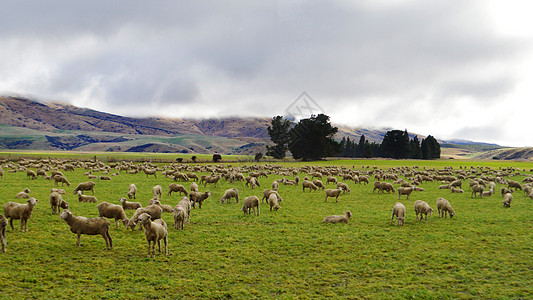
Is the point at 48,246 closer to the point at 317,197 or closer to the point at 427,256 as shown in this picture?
the point at 427,256

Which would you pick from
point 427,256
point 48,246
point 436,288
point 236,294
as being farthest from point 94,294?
point 427,256

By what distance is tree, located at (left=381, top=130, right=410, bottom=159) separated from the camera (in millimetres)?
126250

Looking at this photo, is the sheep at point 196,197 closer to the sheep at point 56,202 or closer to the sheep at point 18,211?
the sheep at point 56,202

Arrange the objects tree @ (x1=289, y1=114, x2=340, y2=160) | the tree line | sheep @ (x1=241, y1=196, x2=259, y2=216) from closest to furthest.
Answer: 1. sheep @ (x1=241, y1=196, x2=259, y2=216)
2. tree @ (x1=289, y1=114, x2=340, y2=160)
3. the tree line

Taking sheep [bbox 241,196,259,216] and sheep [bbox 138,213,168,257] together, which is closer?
sheep [bbox 138,213,168,257]

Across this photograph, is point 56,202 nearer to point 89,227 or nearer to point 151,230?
point 89,227

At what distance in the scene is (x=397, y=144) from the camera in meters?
127

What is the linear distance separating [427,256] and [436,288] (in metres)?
3.08

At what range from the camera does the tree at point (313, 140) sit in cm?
11350

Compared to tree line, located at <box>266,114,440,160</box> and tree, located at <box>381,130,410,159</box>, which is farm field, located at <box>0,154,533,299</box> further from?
tree, located at <box>381,130,410,159</box>

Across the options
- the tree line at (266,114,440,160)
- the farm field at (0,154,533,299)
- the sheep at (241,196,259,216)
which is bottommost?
the farm field at (0,154,533,299)

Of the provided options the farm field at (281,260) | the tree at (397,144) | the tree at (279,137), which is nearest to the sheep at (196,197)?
the farm field at (281,260)

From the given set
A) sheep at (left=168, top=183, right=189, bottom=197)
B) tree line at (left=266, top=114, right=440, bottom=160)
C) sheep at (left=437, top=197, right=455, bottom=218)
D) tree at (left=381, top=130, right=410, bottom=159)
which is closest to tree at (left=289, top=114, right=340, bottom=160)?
tree line at (left=266, top=114, right=440, bottom=160)

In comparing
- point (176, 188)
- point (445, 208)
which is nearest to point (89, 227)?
point (176, 188)
